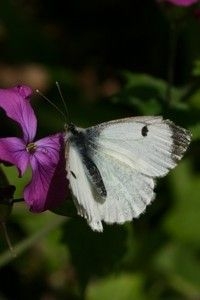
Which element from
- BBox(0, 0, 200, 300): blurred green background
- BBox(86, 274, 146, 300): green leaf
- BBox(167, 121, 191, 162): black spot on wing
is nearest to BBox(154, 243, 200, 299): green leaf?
BBox(0, 0, 200, 300): blurred green background

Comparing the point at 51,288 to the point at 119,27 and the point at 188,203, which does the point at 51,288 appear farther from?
the point at 119,27

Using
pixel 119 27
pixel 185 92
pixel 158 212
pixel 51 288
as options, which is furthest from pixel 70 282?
pixel 119 27

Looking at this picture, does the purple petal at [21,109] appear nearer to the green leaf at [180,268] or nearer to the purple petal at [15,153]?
the purple petal at [15,153]

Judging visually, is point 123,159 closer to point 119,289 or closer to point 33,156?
point 33,156

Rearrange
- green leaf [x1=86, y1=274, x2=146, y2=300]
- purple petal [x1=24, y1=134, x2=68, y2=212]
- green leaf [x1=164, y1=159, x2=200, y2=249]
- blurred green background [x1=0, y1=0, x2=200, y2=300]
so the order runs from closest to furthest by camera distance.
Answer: purple petal [x1=24, y1=134, x2=68, y2=212] < blurred green background [x1=0, y1=0, x2=200, y2=300] < green leaf [x1=86, y1=274, x2=146, y2=300] < green leaf [x1=164, y1=159, x2=200, y2=249]

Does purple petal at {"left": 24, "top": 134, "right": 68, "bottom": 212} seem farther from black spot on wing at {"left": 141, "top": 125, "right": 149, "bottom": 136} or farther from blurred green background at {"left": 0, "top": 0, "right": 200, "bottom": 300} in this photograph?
blurred green background at {"left": 0, "top": 0, "right": 200, "bottom": 300}

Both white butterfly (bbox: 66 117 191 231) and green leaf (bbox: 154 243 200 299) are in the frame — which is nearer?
white butterfly (bbox: 66 117 191 231)

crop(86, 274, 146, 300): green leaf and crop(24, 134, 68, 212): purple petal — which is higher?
A: crop(24, 134, 68, 212): purple petal
